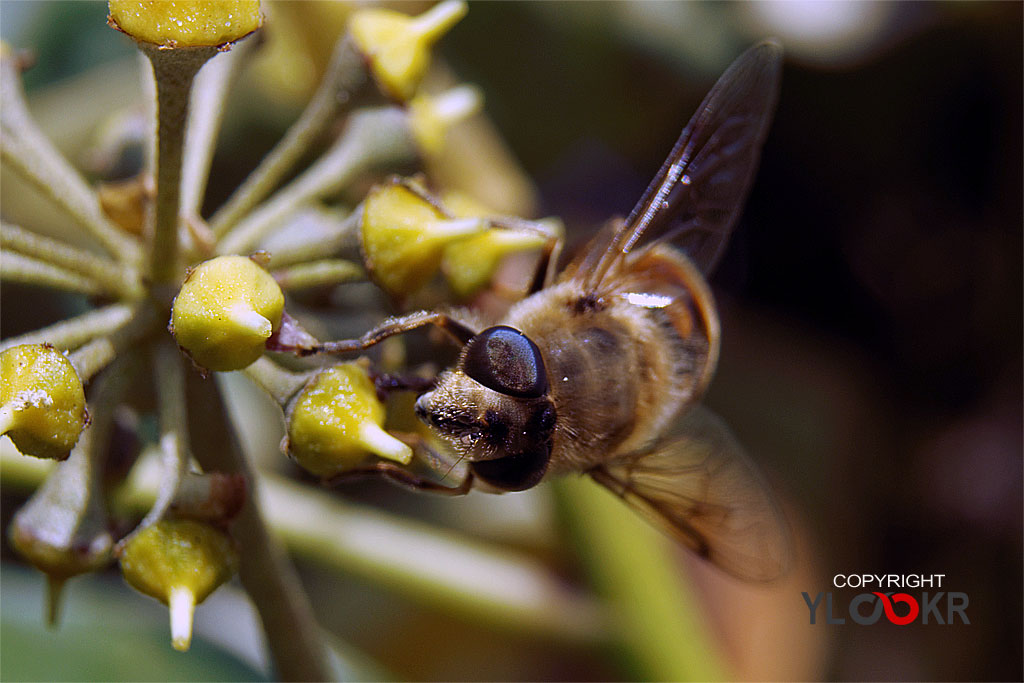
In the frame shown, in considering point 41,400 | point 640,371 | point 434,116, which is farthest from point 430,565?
point 41,400

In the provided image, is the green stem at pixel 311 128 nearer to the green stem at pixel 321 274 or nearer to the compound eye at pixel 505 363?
the green stem at pixel 321 274

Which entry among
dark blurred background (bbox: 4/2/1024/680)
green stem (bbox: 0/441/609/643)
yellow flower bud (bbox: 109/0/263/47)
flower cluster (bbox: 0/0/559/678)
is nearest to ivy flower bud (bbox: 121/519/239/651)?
flower cluster (bbox: 0/0/559/678)

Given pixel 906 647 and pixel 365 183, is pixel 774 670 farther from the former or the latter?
pixel 365 183

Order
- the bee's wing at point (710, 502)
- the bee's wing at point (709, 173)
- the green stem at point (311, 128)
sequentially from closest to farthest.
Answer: the green stem at point (311, 128), the bee's wing at point (709, 173), the bee's wing at point (710, 502)

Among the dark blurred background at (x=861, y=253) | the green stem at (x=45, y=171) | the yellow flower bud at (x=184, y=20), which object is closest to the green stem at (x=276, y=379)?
the green stem at (x=45, y=171)

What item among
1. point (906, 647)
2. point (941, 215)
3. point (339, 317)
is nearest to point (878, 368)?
point (941, 215)

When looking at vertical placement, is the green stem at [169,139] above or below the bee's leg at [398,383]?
above

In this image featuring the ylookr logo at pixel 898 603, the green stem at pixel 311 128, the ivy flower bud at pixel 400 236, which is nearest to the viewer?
the ivy flower bud at pixel 400 236

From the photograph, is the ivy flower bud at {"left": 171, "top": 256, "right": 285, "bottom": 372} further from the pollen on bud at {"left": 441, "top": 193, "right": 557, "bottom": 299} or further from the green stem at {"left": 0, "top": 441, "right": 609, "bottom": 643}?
the green stem at {"left": 0, "top": 441, "right": 609, "bottom": 643}
